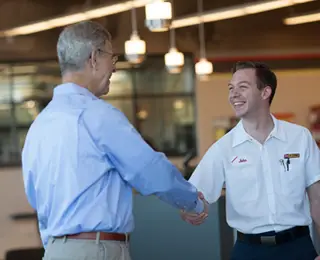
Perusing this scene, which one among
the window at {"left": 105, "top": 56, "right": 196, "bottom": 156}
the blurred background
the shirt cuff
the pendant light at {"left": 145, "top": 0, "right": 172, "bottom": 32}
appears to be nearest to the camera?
the shirt cuff

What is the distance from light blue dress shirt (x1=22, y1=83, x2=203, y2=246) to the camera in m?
2.17

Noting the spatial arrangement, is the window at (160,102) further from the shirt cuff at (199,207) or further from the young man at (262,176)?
the shirt cuff at (199,207)

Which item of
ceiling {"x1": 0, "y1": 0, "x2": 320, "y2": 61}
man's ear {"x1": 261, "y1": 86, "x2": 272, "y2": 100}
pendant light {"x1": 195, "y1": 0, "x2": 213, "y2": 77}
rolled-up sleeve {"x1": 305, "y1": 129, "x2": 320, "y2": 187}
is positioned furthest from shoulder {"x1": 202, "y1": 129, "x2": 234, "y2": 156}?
ceiling {"x1": 0, "y1": 0, "x2": 320, "y2": 61}

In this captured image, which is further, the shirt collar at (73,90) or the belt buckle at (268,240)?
the belt buckle at (268,240)

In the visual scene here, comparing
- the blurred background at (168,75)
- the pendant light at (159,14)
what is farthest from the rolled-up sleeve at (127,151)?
the blurred background at (168,75)

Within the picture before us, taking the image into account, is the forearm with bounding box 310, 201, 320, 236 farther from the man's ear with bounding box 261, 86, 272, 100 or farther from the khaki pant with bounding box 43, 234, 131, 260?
the khaki pant with bounding box 43, 234, 131, 260

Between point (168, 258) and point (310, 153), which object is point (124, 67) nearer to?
point (168, 258)

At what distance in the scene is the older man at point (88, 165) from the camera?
2174mm

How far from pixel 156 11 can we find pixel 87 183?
3.70 meters

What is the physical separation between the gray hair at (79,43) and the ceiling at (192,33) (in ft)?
27.2

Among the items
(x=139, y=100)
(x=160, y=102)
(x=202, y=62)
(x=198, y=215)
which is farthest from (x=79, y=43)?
(x=160, y=102)

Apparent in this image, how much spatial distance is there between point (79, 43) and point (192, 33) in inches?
421

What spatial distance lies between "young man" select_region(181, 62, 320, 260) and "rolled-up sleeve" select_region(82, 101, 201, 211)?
23.2 inches

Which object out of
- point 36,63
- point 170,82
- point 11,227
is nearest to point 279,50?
point 170,82
